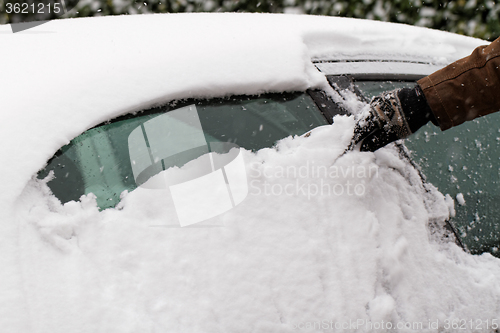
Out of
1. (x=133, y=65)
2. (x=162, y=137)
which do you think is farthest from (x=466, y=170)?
(x=133, y=65)

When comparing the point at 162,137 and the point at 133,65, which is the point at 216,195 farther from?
the point at 133,65

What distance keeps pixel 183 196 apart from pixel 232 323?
1.31 feet

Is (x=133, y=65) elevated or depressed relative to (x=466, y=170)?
elevated

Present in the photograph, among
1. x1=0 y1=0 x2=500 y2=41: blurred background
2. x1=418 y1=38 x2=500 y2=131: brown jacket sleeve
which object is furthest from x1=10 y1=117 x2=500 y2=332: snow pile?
x1=0 y1=0 x2=500 y2=41: blurred background

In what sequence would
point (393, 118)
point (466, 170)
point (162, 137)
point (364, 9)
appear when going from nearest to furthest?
point (162, 137)
point (393, 118)
point (466, 170)
point (364, 9)

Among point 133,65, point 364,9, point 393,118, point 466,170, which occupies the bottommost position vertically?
point 466,170

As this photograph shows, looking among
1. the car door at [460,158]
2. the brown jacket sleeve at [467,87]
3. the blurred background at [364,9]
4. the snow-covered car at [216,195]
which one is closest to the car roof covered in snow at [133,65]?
the snow-covered car at [216,195]

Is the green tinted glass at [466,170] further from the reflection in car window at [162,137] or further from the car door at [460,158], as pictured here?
the reflection in car window at [162,137]

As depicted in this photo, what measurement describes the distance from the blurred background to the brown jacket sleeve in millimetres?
3015

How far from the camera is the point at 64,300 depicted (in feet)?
3.45

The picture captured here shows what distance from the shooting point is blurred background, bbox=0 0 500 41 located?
397 centimetres

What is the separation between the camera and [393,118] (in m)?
1.45

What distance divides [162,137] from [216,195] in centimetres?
27

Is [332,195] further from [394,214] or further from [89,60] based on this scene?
[89,60]
